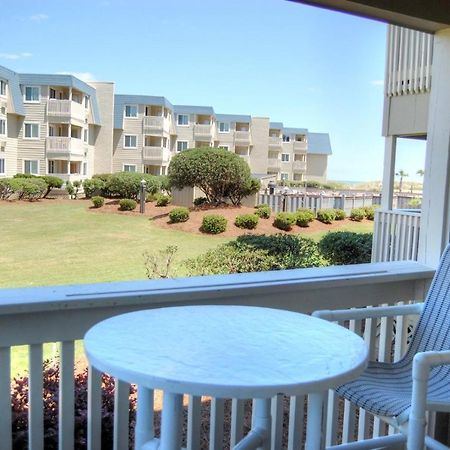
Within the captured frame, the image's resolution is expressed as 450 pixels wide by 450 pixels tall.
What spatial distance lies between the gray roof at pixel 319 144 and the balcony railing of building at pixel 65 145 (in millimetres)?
4691

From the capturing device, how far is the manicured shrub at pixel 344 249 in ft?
21.3

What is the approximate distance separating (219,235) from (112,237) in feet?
10.1

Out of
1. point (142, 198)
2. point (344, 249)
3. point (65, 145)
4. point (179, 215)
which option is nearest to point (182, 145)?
point (142, 198)

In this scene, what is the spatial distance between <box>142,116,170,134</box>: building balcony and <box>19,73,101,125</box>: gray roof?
46.3 inches

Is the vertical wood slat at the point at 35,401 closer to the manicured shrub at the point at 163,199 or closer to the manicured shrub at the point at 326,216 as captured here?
the manicured shrub at the point at 326,216

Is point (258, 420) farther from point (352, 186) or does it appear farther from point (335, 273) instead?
point (352, 186)

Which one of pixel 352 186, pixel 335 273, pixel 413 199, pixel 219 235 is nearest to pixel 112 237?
pixel 219 235

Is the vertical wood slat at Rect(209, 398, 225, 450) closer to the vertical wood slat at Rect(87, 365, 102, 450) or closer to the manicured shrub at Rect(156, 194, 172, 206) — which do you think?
the vertical wood slat at Rect(87, 365, 102, 450)

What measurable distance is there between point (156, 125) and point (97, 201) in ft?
6.33

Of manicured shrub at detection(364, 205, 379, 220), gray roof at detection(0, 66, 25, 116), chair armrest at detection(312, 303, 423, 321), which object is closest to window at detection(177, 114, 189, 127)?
gray roof at detection(0, 66, 25, 116)

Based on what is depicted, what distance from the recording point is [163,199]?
934 cm

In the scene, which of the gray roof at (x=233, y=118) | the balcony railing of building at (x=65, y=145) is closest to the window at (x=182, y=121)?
the gray roof at (x=233, y=118)

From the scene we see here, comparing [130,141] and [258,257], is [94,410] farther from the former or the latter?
[130,141]

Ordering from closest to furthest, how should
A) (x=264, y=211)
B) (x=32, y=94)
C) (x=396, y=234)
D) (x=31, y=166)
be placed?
(x=396, y=234)
(x=264, y=211)
(x=31, y=166)
(x=32, y=94)
